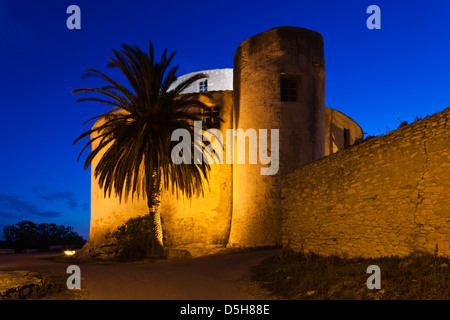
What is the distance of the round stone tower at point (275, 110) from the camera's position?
18266mm

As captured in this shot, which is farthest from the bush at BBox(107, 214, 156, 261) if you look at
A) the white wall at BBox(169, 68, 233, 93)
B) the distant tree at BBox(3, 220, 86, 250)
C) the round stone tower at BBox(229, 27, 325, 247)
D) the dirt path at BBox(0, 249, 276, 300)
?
the distant tree at BBox(3, 220, 86, 250)

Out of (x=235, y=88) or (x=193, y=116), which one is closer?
(x=193, y=116)

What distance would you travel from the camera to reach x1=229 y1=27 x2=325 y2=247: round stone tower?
18.3m

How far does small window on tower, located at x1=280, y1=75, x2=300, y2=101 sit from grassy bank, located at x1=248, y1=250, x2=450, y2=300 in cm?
1034

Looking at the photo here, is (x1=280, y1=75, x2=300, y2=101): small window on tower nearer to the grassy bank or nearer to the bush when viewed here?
the bush

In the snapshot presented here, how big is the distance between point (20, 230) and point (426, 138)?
39.7m

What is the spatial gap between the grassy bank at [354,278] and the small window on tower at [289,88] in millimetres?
10340

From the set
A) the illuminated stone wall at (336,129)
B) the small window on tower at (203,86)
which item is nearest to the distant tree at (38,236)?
the small window on tower at (203,86)

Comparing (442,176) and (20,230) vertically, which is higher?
(442,176)

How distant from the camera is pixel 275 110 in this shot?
62.1 ft
